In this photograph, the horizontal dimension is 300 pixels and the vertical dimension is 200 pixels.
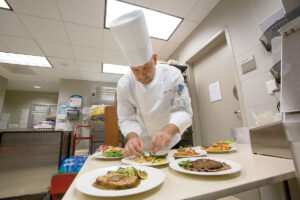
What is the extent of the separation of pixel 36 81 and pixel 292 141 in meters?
6.99

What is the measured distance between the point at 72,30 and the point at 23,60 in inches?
89.2

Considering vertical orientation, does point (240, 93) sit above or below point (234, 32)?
below

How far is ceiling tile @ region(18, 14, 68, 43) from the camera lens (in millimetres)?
2521

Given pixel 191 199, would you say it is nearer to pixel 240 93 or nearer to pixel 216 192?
pixel 216 192

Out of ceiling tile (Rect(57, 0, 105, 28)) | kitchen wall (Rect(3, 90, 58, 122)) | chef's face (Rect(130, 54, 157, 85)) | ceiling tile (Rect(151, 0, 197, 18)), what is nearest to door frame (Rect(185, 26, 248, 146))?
ceiling tile (Rect(151, 0, 197, 18))

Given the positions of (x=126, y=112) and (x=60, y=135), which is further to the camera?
(x=60, y=135)

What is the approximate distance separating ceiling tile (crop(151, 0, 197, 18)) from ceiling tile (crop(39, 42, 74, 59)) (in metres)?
2.25

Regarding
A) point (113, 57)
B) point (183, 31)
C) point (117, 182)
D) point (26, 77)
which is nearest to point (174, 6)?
point (183, 31)

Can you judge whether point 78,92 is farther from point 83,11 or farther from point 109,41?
point 83,11

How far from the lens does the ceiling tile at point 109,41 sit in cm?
289

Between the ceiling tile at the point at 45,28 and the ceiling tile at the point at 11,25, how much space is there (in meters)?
0.11

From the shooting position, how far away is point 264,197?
86 cm

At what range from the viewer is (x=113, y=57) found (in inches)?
150

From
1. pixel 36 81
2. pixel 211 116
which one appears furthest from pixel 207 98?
pixel 36 81
